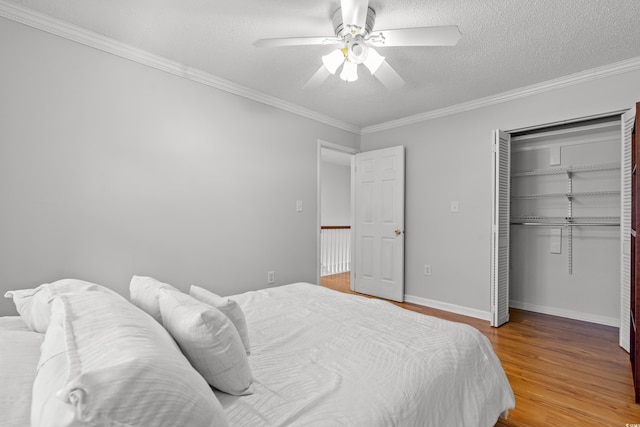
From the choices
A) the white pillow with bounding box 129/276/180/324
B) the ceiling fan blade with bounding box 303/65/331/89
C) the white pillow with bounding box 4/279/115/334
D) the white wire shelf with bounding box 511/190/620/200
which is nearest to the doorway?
the ceiling fan blade with bounding box 303/65/331/89

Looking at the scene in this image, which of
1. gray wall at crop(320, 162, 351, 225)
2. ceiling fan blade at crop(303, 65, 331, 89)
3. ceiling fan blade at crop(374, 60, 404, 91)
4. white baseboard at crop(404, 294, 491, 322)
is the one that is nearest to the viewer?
ceiling fan blade at crop(374, 60, 404, 91)

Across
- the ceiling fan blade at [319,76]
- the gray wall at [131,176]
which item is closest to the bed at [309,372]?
the gray wall at [131,176]

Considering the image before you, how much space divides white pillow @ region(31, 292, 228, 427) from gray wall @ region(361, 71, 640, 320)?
11.6 ft

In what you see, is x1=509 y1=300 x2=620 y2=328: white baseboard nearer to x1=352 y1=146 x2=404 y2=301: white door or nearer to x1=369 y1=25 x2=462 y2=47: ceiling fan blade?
x1=352 y1=146 x2=404 y2=301: white door

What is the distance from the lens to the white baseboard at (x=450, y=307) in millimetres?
3516

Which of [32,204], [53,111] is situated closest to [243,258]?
[32,204]

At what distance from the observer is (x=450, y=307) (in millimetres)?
3787

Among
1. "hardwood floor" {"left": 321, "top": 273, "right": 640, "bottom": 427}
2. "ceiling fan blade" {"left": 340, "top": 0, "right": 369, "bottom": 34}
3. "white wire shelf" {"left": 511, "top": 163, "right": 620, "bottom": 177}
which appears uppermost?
"ceiling fan blade" {"left": 340, "top": 0, "right": 369, "bottom": 34}

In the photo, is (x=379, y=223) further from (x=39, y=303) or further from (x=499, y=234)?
(x=39, y=303)

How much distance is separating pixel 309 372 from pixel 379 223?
342 centimetres

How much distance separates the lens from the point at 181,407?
2.11 feet

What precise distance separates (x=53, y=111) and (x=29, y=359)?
1994mm

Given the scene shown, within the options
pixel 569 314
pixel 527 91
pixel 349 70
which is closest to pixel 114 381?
pixel 349 70

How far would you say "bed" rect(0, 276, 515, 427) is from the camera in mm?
709
